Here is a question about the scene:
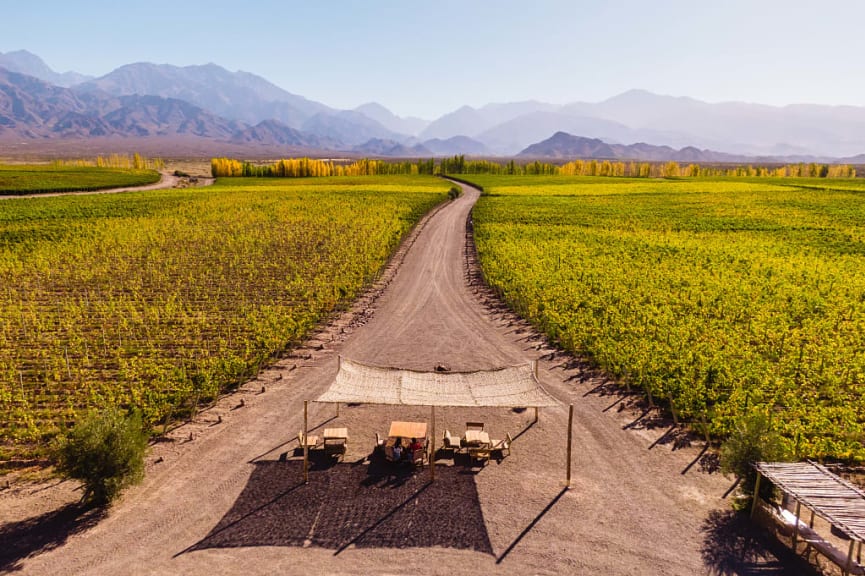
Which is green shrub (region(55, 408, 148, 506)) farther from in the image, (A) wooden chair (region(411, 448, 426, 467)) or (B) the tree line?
(B) the tree line

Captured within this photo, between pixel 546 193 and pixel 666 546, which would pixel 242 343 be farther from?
pixel 546 193

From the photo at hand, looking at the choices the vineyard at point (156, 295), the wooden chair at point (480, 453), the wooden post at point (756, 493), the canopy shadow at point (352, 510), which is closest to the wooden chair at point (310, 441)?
the canopy shadow at point (352, 510)

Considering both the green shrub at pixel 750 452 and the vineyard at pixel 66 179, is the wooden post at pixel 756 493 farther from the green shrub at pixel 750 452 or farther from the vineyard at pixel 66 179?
the vineyard at pixel 66 179

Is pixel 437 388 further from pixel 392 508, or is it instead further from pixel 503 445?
pixel 392 508

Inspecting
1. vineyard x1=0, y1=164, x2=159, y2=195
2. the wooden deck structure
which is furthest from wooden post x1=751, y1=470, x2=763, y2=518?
vineyard x1=0, y1=164, x2=159, y2=195

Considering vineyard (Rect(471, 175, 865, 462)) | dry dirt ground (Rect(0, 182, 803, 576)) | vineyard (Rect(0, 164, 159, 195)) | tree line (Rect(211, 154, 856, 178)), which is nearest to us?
dry dirt ground (Rect(0, 182, 803, 576))

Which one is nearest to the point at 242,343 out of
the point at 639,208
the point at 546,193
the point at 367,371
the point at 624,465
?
the point at 367,371

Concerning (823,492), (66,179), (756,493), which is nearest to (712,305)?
(756,493)
